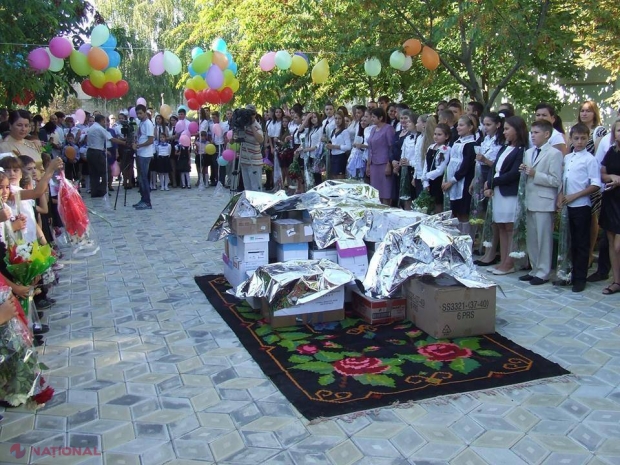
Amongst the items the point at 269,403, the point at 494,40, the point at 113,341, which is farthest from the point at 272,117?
the point at 269,403

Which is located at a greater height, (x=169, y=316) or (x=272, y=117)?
(x=272, y=117)


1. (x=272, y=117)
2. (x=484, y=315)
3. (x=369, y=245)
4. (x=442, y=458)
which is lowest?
(x=442, y=458)

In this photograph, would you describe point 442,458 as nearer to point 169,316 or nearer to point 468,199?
point 169,316

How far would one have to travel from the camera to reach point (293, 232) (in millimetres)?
5496

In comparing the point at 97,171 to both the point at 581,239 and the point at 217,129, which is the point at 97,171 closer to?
the point at 217,129

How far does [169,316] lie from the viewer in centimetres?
537

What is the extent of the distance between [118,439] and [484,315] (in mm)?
2839

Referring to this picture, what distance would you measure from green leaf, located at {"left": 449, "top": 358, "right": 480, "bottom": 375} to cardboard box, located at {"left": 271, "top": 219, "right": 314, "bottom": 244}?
5.98ft

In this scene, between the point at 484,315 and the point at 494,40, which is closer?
the point at 484,315

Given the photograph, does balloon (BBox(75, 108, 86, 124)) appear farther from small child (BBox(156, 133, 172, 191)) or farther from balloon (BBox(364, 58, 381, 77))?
balloon (BBox(364, 58, 381, 77))

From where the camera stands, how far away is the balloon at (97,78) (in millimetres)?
9508

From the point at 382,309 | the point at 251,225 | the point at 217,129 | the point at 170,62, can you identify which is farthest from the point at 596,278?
the point at 217,129

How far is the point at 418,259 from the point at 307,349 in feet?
3.75

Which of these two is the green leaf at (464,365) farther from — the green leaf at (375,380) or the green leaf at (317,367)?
the green leaf at (317,367)
